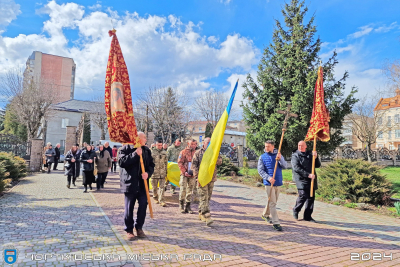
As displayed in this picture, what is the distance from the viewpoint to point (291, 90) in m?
13.5

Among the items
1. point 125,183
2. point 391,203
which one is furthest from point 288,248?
point 391,203

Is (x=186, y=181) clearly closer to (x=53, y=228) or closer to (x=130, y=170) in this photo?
(x=130, y=170)

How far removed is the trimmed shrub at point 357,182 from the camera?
27.6ft

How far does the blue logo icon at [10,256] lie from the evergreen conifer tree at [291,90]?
37.8 feet

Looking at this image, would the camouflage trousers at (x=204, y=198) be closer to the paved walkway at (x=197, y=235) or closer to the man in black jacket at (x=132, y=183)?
the paved walkway at (x=197, y=235)

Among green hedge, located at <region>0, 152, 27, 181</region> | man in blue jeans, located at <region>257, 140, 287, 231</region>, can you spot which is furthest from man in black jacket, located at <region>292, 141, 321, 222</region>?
green hedge, located at <region>0, 152, 27, 181</region>

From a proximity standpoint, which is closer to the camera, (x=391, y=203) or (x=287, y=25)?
(x=391, y=203)

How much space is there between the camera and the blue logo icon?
360 centimetres

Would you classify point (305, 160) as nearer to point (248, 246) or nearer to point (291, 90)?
point (248, 246)

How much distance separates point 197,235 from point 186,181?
2.24 metres

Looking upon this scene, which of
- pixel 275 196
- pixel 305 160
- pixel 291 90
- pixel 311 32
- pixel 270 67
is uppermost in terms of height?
pixel 311 32

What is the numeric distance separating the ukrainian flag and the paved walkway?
1107mm

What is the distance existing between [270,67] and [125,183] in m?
11.8

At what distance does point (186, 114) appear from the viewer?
30.6 meters
